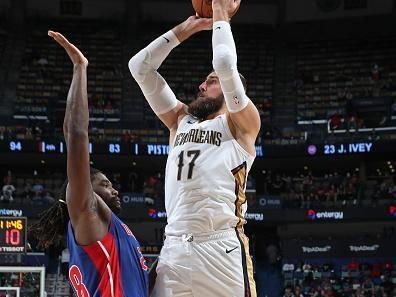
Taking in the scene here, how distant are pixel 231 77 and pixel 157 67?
2.30ft

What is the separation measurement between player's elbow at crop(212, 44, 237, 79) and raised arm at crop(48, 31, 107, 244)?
0.69m

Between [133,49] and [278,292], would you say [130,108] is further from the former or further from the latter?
[278,292]

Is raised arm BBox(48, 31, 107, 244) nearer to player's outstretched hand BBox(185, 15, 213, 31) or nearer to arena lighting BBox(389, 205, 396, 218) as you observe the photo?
player's outstretched hand BBox(185, 15, 213, 31)

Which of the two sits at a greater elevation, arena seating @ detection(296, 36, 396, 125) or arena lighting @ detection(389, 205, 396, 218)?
arena seating @ detection(296, 36, 396, 125)

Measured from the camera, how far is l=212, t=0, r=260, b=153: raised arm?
4.09 meters

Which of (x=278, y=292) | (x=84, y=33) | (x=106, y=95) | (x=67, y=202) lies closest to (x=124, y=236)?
(x=67, y=202)

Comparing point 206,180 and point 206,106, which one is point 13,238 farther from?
point 206,180

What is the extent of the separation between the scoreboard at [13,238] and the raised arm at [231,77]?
9.61 metres

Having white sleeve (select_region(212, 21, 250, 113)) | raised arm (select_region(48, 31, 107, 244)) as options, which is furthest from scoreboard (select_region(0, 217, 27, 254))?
white sleeve (select_region(212, 21, 250, 113))

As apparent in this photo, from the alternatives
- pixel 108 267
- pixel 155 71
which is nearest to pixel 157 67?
pixel 155 71

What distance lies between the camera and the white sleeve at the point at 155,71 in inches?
181

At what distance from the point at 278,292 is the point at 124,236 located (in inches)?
767

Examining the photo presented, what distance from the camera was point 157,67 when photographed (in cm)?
464

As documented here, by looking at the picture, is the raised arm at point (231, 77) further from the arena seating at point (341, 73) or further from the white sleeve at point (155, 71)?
the arena seating at point (341, 73)
